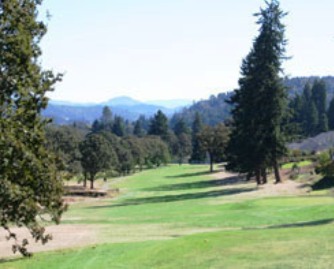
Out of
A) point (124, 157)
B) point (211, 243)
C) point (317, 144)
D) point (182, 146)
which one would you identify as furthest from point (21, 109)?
point (182, 146)

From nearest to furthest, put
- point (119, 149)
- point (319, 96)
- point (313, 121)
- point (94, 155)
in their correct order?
point (94, 155) → point (119, 149) → point (313, 121) → point (319, 96)

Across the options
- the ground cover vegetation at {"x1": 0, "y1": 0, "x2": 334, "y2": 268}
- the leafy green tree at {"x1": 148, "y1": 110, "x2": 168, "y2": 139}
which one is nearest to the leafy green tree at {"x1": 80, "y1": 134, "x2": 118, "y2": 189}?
the ground cover vegetation at {"x1": 0, "y1": 0, "x2": 334, "y2": 268}

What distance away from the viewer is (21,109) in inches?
687

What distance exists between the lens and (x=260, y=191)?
189 ft

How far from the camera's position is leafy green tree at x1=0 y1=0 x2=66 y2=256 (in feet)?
54.4

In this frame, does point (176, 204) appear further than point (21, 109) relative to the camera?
Yes

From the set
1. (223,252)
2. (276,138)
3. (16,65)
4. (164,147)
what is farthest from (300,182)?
(164,147)

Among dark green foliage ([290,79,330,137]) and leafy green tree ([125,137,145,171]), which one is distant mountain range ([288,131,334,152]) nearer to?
dark green foliage ([290,79,330,137])

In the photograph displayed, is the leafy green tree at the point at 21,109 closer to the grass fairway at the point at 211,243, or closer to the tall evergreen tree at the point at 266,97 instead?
the grass fairway at the point at 211,243

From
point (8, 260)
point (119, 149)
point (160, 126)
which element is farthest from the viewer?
point (160, 126)

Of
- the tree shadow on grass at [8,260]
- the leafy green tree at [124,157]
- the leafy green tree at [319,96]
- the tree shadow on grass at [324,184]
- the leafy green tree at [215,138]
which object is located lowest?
the tree shadow on grass at [8,260]

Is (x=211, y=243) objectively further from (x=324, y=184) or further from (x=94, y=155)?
(x=94, y=155)

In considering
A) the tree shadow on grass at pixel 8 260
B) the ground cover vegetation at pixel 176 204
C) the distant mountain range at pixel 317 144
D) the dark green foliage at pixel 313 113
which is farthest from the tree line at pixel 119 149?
the dark green foliage at pixel 313 113

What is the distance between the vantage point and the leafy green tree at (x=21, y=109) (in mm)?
16578
